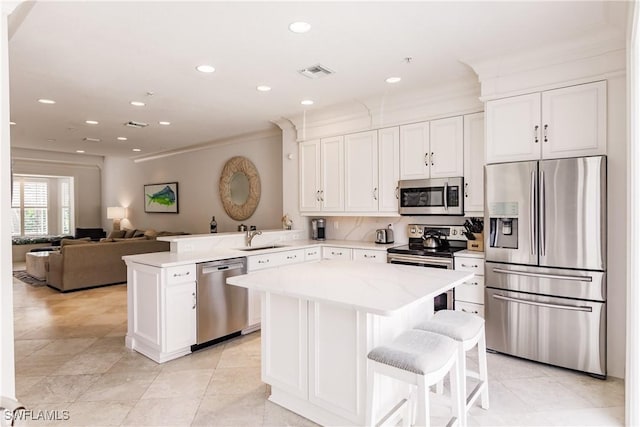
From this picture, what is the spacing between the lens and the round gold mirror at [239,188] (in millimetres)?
6461

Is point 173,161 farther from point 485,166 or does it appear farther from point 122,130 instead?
point 485,166

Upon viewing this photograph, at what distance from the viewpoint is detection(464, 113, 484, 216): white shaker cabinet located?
373 centimetres

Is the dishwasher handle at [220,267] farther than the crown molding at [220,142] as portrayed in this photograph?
No

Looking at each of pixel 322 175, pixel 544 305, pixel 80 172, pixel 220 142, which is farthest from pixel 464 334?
pixel 80 172

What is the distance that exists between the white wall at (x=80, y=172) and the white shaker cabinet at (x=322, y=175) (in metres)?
7.09

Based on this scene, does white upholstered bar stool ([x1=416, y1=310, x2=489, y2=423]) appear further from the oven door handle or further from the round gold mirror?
the round gold mirror

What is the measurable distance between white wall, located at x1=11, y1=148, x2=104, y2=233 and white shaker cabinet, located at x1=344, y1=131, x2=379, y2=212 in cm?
784

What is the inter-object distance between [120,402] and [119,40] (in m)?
2.66

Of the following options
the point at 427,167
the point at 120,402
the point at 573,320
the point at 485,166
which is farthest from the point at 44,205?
the point at 573,320

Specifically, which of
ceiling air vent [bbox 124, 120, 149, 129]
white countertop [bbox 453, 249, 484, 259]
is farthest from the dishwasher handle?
ceiling air vent [bbox 124, 120, 149, 129]

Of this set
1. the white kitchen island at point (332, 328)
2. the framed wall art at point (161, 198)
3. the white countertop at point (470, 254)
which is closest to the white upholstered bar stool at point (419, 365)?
the white kitchen island at point (332, 328)

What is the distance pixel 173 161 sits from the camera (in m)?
8.27

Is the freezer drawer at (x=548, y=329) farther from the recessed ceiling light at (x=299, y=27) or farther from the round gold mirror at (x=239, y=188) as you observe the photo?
the round gold mirror at (x=239, y=188)

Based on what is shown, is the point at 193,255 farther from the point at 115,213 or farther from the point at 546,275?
the point at 115,213
